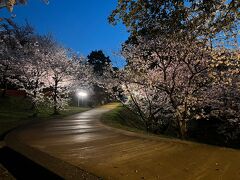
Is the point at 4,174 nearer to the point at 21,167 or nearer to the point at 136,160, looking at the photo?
the point at 21,167

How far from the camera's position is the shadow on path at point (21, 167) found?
20.3ft

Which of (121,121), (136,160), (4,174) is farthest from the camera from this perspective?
(121,121)

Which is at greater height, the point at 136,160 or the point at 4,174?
the point at 136,160

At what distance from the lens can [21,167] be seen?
7.10 m

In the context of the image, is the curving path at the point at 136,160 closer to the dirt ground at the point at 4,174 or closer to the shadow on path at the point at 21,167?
the shadow on path at the point at 21,167

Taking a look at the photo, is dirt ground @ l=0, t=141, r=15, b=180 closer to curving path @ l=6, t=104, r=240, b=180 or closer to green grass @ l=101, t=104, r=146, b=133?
curving path @ l=6, t=104, r=240, b=180

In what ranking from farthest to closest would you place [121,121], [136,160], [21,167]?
[121,121] → [21,167] → [136,160]

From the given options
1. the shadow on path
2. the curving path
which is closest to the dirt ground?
the shadow on path

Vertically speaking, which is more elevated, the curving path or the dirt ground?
the curving path

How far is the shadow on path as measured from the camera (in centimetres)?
619

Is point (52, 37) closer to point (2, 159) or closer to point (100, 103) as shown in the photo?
point (100, 103)

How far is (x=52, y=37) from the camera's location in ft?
127

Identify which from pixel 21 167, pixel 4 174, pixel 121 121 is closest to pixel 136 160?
pixel 21 167

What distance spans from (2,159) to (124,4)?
6.96 metres
